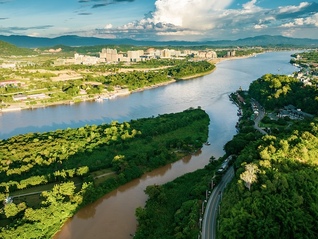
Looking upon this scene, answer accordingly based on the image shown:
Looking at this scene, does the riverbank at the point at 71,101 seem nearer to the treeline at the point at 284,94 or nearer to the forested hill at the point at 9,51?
the treeline at the point at 284,94

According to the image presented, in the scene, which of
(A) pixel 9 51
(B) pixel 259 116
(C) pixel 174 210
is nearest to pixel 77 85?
(B) pixel 259 116

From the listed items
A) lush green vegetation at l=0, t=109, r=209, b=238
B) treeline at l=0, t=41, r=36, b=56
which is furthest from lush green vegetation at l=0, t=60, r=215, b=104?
treeline at l=0, t=41, r=36, b=56

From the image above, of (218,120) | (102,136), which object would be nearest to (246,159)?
(102,136)

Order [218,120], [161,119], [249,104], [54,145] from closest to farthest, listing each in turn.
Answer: [54,145], [161,119], [218,120], [249,104]

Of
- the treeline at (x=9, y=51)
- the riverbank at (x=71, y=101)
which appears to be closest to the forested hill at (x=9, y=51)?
the treeline at (x=9, y=51)

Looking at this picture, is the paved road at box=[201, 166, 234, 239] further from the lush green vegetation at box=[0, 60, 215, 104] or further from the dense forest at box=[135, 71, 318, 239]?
the lush green vegetation at box=[0, 60, 215, 104]

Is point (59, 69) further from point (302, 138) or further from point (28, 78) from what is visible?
point (302, 138)

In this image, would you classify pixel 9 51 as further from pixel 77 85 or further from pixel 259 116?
pixel 259 116
